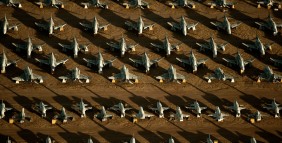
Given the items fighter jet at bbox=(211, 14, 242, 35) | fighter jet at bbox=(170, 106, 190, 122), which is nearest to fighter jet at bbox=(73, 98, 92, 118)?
fighter jet at bbox=(170, 106, 190, 122)

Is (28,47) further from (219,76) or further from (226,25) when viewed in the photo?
(226,25)

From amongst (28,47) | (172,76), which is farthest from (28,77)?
(172,76)

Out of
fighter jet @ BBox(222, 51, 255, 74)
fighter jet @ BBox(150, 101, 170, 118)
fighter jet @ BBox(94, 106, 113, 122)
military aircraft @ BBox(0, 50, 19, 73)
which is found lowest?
fighter jet @ BBox(94, 106, 113, 122)

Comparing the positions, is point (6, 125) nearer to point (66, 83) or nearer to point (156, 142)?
point (66, 83)

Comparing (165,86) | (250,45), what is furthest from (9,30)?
(250,45)

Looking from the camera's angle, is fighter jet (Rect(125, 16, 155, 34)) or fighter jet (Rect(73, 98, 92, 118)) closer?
fighter jet (Rect(73, 98, 92, 118))

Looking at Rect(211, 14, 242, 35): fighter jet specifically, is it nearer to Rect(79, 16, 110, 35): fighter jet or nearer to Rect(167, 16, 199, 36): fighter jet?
Rect(167, 16, 199, 36): fighter jet
